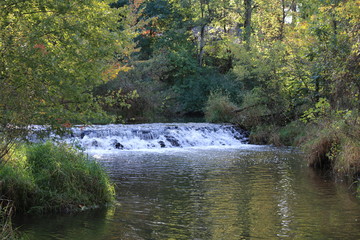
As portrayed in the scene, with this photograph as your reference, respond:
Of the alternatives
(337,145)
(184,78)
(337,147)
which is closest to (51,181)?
(337,145)

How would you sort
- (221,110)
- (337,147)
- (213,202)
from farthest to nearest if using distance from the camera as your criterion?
(221,110), (337,147), (213,202)

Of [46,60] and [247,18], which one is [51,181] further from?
[247,18]

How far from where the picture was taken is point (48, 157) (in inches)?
353

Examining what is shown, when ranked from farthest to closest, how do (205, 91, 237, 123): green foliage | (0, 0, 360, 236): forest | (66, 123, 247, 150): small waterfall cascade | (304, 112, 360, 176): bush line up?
(205, 91, 237, 123): green foliage, (66, 123, 247, 150): small waterfall cascade, (304, 112, 360, 176): bush, (0, 0, 360, 236): forest

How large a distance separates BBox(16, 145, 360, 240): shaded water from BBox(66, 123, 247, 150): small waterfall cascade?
4731 mm

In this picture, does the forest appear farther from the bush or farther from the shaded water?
the shaded water

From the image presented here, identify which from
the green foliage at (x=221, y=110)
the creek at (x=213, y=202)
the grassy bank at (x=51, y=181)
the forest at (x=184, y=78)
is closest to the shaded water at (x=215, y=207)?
the creek at (x=213, y=202)

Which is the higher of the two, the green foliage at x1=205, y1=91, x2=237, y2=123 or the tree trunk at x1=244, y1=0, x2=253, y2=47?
the tree trunk at x1=244, y1=0, x2=253, y2=47

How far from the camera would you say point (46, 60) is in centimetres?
686

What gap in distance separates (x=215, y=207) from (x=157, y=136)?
1167cm

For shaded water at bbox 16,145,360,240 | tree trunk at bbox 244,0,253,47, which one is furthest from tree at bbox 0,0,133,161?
tree trunk at bbox 244,0,253,47

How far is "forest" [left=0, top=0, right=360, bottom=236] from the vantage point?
668 cm

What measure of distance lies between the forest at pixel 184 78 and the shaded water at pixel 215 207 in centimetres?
136

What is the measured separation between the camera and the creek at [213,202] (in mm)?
7254
